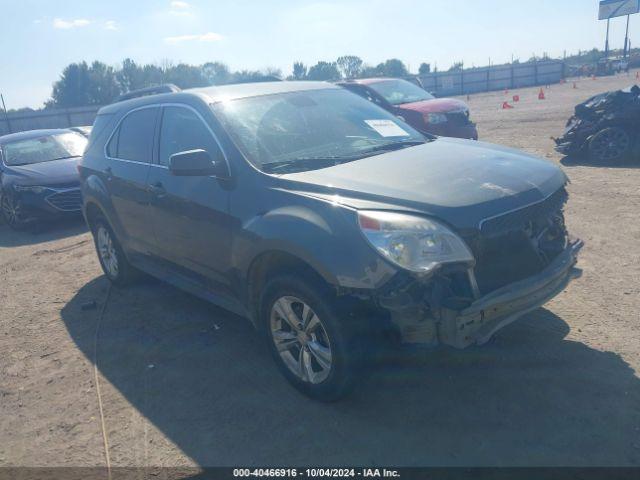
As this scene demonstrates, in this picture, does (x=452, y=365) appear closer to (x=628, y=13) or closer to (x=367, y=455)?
(x=367, y=455)

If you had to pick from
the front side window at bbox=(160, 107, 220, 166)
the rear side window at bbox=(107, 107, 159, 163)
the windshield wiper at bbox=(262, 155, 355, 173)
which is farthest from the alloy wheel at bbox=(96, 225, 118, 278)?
the windshield wiper at bbox=(262, 155, 355, 173)

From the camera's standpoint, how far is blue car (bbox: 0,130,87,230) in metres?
9.43

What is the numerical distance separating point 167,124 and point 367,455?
3186 millimetres

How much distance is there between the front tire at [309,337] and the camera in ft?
10.5

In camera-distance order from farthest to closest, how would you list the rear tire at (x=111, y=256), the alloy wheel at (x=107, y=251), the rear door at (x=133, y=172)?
the alloy wheel at (x=107, y=251), the rear tire at (x=111, y=256), the rear door at (x=133, y=172)

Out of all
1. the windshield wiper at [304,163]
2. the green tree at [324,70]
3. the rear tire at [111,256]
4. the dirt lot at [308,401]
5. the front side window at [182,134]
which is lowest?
the dirt lot at [308,401]

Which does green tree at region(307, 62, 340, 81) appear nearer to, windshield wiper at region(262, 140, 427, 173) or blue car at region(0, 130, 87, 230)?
blue car at region(0, 130, 87, 230)

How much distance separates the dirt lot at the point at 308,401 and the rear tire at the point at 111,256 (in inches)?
20.1

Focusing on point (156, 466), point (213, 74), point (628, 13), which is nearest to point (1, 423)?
point (156, 466)

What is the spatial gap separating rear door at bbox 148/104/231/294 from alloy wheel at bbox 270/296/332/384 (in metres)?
0.64

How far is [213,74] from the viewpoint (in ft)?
146

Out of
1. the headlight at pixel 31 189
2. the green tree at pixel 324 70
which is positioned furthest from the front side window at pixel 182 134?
the green tree at pixel 324 70

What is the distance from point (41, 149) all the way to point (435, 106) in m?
8.00

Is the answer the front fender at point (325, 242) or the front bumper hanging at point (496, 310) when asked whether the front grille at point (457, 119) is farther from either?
the front fender at point (325, 242)
